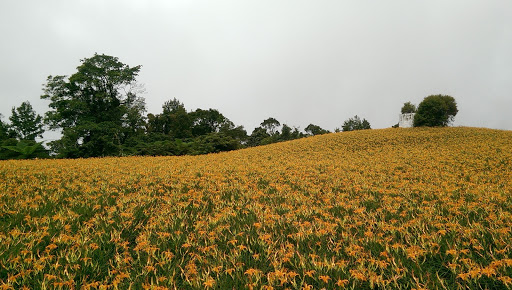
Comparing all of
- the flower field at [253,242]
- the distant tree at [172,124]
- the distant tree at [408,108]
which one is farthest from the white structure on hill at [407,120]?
the distant tree at [172,124]

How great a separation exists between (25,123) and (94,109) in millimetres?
22081

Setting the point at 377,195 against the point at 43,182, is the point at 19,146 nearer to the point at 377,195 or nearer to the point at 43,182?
the point at 43,182

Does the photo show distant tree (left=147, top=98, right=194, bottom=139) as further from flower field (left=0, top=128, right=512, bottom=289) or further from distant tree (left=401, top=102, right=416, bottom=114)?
distant tree (left=401, top=102, right=416, bottom=114)

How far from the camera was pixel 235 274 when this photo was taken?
254 cm

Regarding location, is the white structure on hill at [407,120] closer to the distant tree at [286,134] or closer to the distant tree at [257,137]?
the distant tree at [286,134]

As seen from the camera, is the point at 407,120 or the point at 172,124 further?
the point at 172,124

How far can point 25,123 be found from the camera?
39125 mm

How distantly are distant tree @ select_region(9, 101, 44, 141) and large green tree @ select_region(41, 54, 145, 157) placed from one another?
16.6 m

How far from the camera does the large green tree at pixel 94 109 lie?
23.9 m

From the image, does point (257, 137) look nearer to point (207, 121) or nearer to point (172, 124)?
point (207, 121)

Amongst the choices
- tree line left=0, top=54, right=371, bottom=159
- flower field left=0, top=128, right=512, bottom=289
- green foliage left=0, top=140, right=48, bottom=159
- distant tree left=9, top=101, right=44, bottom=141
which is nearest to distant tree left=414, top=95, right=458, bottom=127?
tree line left=0, top=54, right=371, bottom=159

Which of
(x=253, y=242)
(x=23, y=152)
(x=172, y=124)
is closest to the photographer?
(x=253, y=242)

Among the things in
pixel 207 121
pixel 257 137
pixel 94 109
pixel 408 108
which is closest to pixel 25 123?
pixel 94 109

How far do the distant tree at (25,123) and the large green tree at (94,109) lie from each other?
16.6m
